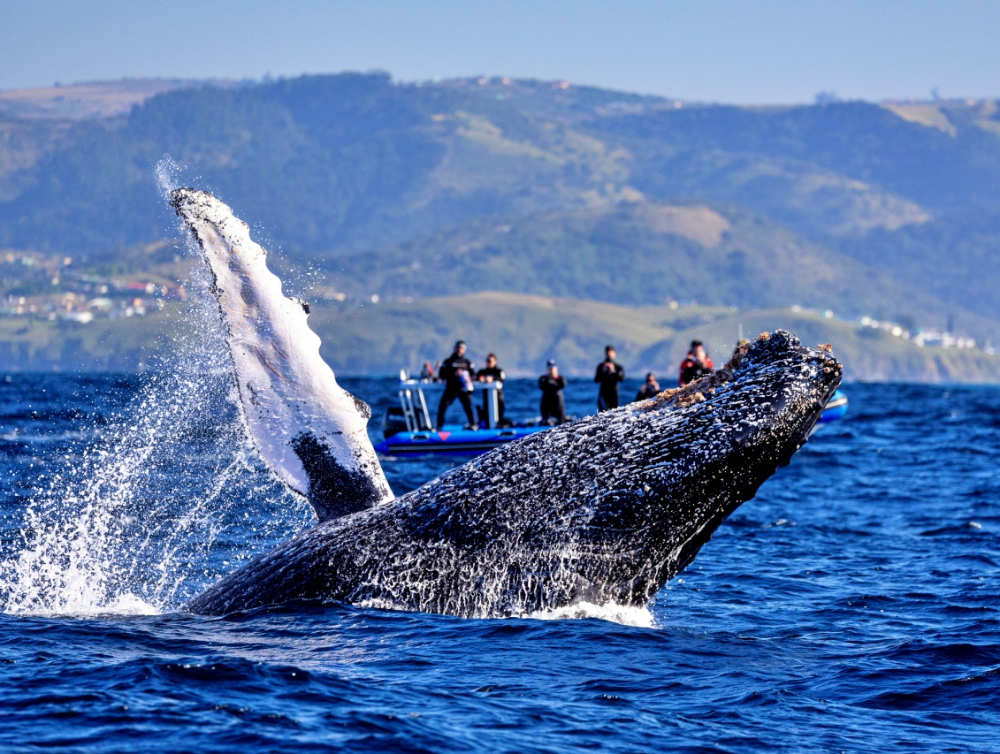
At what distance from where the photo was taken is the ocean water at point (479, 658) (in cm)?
559

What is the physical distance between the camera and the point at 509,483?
20.4ft

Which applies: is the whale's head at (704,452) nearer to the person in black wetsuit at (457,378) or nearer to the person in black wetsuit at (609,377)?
the person in black wetsuit at (609,377)

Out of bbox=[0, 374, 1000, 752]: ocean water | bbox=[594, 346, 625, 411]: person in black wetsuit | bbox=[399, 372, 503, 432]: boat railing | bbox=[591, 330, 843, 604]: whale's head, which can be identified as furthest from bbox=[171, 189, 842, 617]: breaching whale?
bbox=[399, 372, 503, 432]: boat railing

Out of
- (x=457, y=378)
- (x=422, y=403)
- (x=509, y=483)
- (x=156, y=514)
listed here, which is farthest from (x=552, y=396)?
(x=509, y=483)

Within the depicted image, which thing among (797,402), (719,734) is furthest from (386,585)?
(797,402)

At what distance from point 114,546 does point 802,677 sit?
6.19m

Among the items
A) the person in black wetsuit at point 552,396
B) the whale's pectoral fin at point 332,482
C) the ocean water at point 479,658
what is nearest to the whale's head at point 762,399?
the ocean water at point 479,658

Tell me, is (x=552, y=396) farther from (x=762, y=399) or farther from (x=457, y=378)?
(x=762, y=399)

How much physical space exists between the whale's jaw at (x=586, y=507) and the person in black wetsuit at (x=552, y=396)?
685 inches

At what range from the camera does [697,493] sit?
605cm

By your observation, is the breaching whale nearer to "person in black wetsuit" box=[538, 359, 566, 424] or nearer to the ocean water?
the ocean water

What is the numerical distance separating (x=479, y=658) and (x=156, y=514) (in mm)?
6786

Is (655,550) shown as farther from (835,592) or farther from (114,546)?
(114,546)

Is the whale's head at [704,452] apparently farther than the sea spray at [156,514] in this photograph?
No
